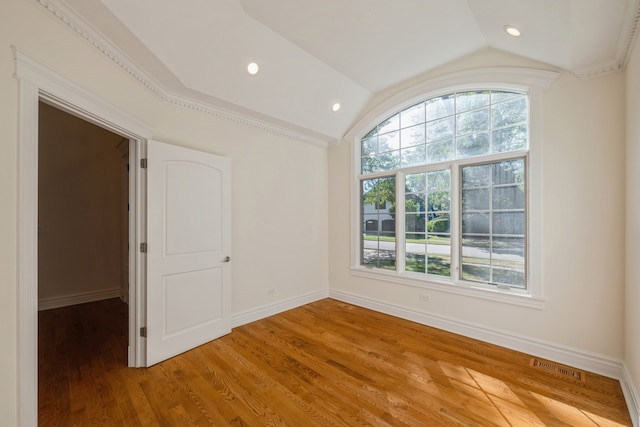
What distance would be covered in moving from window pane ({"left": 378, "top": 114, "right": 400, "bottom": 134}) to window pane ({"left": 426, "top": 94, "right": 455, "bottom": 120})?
46 cm

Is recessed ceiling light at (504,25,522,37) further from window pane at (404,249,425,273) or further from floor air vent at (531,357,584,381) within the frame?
floor air vent at (531,357,584,381)

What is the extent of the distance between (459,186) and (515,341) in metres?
1.77

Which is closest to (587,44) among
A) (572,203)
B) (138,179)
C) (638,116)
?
(638,116)

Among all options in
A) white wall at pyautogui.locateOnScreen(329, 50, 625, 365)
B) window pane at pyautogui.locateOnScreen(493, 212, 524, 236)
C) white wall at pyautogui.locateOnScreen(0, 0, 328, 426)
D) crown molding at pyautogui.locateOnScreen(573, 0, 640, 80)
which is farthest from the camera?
window pane at pyautogui.locateOnScreen(493, 212, 524, 236)

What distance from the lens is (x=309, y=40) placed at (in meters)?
2.83

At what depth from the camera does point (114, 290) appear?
15.5ft

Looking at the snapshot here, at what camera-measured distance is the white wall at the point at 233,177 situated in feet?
4.74

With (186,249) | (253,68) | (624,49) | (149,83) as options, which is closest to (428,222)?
(624,49)

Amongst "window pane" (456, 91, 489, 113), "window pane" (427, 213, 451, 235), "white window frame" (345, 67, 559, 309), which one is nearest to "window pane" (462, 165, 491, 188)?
"white window frame" (345, 67, 559, 309)

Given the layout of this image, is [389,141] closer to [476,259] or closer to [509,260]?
[476,259]

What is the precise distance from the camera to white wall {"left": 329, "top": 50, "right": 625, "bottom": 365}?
232 cm

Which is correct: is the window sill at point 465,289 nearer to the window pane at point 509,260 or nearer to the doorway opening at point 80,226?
the window pane at point 509,260

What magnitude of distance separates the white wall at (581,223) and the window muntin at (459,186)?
25 cm

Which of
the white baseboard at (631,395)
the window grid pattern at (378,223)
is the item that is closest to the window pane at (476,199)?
the window grid pattern at (378,223)
